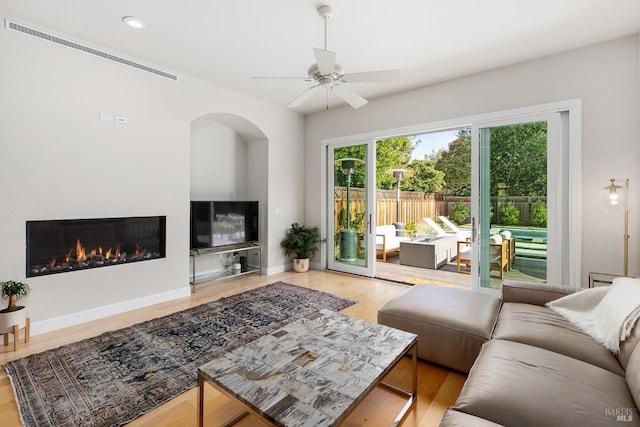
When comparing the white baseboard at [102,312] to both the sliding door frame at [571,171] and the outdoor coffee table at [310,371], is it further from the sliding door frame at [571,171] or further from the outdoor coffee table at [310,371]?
the sliding door frame at [571,171]

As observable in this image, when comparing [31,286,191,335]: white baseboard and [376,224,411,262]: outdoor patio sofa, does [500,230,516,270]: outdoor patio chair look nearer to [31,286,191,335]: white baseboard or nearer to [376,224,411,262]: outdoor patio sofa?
[376,224,411,262]: outdoor patio sofa

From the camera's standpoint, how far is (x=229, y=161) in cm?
513

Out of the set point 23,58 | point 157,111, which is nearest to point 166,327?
point 157,111

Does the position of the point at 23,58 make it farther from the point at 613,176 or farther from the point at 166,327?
the point at 613,176

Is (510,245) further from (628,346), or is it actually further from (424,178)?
(424,178)

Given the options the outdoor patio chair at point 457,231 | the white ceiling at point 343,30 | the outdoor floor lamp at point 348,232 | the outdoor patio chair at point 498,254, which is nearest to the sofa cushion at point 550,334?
the outdoor patio chair at point 498,254

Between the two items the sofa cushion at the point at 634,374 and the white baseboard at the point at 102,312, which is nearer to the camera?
the sofa cushion at the point at 634,374

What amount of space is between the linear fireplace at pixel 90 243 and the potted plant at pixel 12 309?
0.66ft

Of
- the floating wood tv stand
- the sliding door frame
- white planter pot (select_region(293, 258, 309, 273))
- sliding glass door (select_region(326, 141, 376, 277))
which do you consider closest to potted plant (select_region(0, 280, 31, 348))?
the floating wood tv stand

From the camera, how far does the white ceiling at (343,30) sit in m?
2.50

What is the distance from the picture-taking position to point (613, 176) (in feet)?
9.75

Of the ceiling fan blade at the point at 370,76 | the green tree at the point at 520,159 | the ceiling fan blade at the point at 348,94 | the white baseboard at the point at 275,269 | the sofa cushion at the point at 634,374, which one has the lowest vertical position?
the white baseboard at the point at 275,269

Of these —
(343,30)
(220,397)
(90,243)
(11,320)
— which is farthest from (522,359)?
(90,243)

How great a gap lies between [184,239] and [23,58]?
231cm
